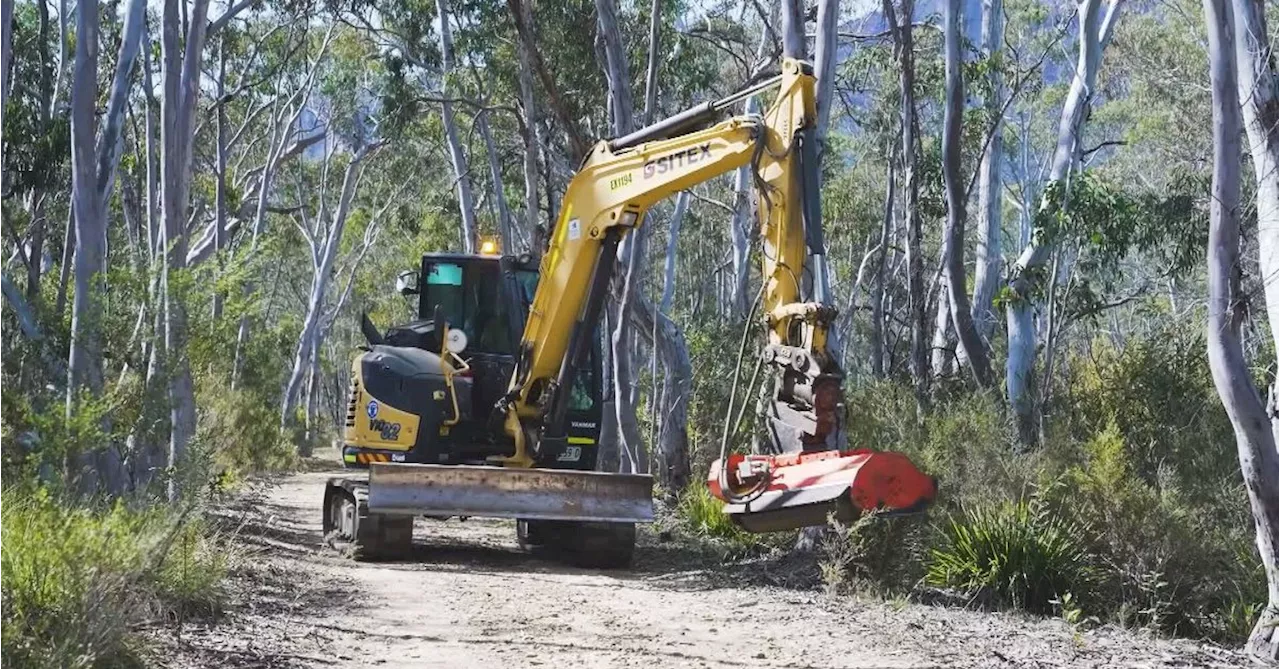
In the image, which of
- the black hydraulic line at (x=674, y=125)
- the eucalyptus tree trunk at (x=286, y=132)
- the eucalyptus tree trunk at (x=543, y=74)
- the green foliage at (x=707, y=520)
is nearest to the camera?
the black hydraulic line at (x=674, y=125)

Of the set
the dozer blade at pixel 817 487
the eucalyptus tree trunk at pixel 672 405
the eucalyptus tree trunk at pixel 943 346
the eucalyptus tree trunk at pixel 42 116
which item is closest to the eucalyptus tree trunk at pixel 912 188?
the eucalyptus tree trunk at pixel 943 346

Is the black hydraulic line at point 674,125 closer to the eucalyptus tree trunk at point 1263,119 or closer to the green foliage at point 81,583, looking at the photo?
the eucalyptus tree trunk at point 1263,119

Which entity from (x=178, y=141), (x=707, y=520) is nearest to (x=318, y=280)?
(x=178, y=141)

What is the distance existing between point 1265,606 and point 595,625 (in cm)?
429

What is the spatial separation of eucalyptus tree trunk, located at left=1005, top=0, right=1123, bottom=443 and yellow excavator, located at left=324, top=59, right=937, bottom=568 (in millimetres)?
3940

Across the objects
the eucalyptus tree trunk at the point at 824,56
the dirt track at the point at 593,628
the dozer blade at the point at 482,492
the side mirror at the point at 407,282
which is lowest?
the dirt track at the point at 593,628

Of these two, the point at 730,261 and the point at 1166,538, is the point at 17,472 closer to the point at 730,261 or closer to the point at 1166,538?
the point at 1166,538

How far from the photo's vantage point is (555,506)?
41.1 ft

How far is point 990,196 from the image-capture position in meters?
23.9

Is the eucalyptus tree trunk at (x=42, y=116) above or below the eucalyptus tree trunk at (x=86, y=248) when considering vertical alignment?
above

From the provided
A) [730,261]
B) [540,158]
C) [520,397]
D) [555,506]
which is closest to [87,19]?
[520,397]

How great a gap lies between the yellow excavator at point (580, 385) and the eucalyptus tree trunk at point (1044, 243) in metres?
3.94

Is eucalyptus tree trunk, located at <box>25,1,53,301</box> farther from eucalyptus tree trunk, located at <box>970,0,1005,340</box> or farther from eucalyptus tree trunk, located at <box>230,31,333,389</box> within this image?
eucalyptus tree trunk, located at <box>970,0,1005,340</box>

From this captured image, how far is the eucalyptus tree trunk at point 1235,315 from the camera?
→ 30.0 ft
